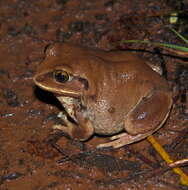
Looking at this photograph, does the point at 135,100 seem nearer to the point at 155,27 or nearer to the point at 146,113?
the point at 146,113

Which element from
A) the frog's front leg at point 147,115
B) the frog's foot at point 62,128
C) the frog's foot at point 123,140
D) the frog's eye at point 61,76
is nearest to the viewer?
the frog's eye at point 61,76

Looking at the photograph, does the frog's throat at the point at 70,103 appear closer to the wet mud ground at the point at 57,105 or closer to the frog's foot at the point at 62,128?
the frog's foot at the point at 62,128

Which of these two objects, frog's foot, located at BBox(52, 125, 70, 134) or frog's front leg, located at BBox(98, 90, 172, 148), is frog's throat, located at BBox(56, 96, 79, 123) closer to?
frog's foot, located at BBox(52, 125, 70, 134)

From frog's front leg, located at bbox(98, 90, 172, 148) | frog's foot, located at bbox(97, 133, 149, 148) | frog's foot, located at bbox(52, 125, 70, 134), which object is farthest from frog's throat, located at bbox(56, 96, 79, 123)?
frog's front leg, located at bbox(98, 90, 172, 148)

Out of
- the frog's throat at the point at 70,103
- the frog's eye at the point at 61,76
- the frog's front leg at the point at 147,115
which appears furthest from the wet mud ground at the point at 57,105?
the frog's eye at the point at 61,76

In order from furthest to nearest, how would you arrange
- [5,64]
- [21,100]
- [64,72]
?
[5,64] < [21,100] < [64,72]

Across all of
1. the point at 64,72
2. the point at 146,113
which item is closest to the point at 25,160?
the point at 64,72

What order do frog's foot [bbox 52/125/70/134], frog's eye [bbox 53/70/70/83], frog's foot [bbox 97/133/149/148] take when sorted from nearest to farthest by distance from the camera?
frog's eye [bbox 53/70/70/83] → frog's foot [bbox 97/133/149/148] → frog's foot [bbox 52/125/70/134]

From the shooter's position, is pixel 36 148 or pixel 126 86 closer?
pixel 126 86
